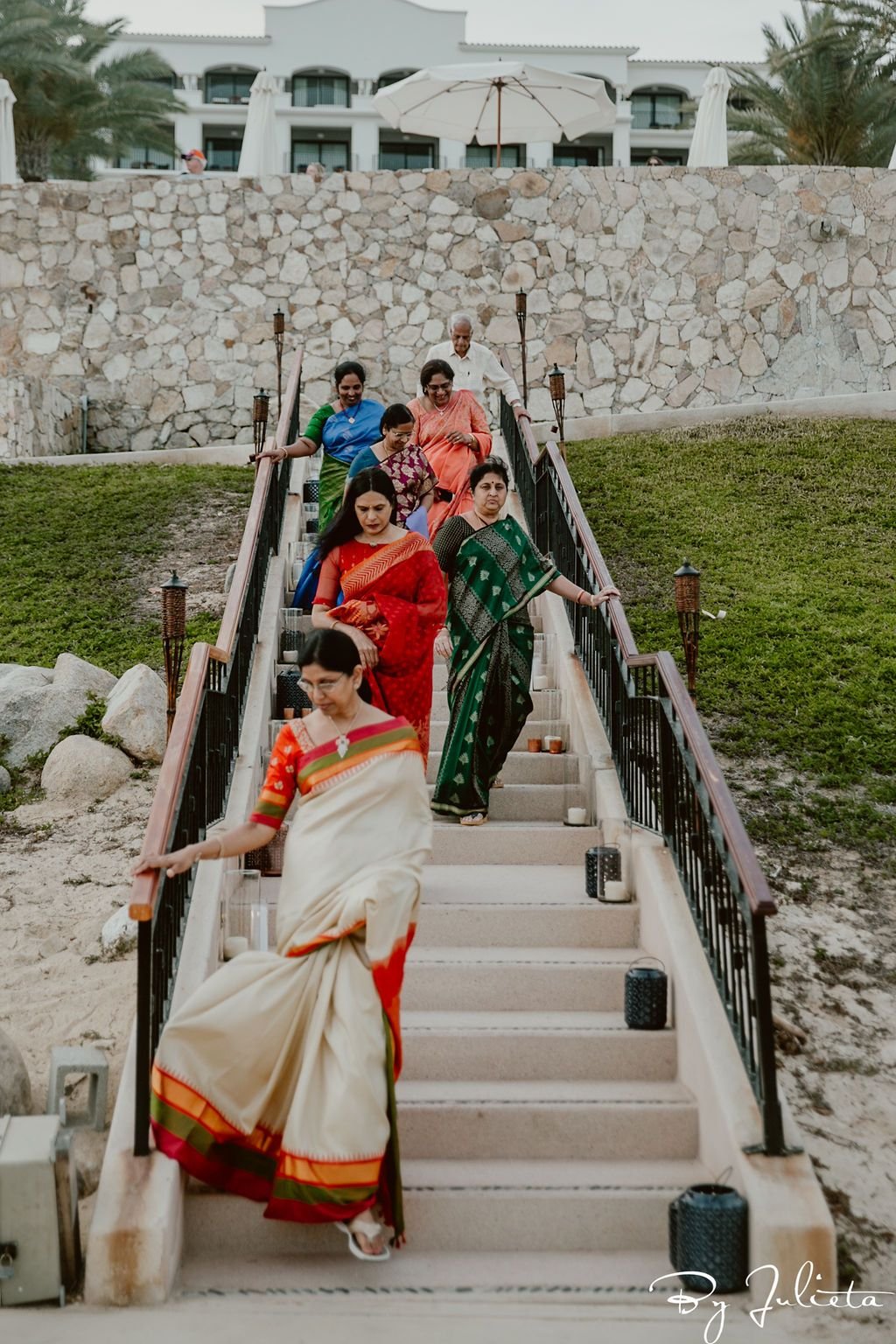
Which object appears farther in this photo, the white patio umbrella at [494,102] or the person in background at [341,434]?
the white patio umbrella at [494,102]

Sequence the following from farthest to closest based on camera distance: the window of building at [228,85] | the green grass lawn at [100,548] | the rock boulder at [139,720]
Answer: the window of building at [228,85] < the green grass lawn at [100,548] < the rock boulder at [139,720]

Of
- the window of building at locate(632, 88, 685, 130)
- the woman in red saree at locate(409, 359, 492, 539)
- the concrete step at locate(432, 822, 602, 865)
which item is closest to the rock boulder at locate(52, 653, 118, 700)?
the woman in red saree at locate(409, 359, 492, 539)

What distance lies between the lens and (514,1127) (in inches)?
172

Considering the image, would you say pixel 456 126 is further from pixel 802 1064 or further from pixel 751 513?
pixel 802 1064

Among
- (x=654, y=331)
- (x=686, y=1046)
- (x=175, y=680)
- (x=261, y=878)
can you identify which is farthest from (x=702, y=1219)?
(x=654, y=331)

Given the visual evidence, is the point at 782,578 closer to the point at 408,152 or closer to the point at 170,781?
the point at 170,781

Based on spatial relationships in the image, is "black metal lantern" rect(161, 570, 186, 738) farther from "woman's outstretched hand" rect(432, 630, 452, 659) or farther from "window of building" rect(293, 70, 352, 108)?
"window of building" rect(293, 70, 352, 108)

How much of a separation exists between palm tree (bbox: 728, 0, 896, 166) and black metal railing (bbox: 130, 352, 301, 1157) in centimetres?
1441

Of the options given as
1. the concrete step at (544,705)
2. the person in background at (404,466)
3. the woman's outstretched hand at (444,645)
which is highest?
the person in background at (404,466)

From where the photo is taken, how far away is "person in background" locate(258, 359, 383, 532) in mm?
7973

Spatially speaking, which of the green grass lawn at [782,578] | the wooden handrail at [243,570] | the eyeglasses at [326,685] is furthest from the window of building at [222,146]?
the eyeglasses at [326,685]

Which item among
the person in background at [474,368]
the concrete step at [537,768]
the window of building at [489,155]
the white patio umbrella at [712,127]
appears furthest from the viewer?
the window of building at [489,155]

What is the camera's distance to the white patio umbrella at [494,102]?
16484 millimetres

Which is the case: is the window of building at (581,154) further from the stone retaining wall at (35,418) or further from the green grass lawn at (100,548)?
Result: the green grass lawn at (100,548)
